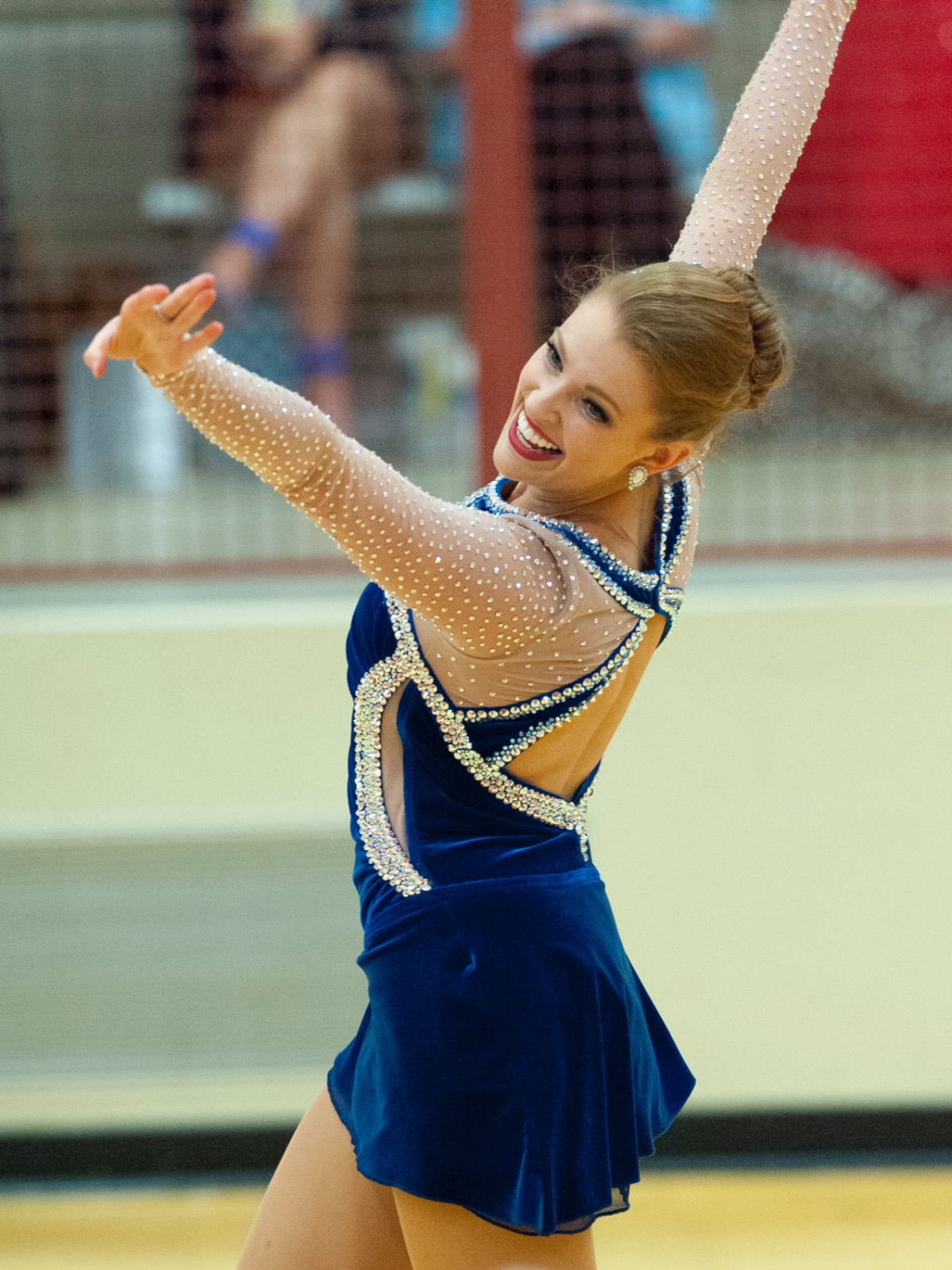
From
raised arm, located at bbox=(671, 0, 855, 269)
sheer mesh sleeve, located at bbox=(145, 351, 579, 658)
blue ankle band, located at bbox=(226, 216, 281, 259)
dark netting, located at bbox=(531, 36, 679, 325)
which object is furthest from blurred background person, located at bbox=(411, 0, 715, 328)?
sheer mesh sleeve, located at bbox=(145, 351, 579, 658)

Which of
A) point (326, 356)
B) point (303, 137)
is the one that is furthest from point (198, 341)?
point (303, 137)

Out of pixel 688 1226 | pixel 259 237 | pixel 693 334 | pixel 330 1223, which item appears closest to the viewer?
pixel 693 334

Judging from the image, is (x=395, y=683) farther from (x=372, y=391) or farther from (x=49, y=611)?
(x=372, y=391)

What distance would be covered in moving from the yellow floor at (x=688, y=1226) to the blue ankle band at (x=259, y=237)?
5.37 feet

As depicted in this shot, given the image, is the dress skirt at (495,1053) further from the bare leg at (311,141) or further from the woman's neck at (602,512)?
the bare leg at (311,141)

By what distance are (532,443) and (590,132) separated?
5.38ft

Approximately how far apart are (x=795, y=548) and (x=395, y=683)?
1534mm

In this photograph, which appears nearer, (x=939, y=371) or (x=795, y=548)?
(x=795, y=548)

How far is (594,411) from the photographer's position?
1.14m

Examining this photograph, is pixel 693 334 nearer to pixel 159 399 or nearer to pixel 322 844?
pixel 322 844

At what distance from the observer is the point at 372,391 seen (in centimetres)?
285

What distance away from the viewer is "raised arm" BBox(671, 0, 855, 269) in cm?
133

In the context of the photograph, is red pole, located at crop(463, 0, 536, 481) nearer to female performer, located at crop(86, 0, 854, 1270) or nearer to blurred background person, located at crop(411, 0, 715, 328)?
blurred background person, located at crop(411, 0, 715, 328)

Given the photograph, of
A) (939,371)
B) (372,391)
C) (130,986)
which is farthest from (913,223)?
(130,986)
